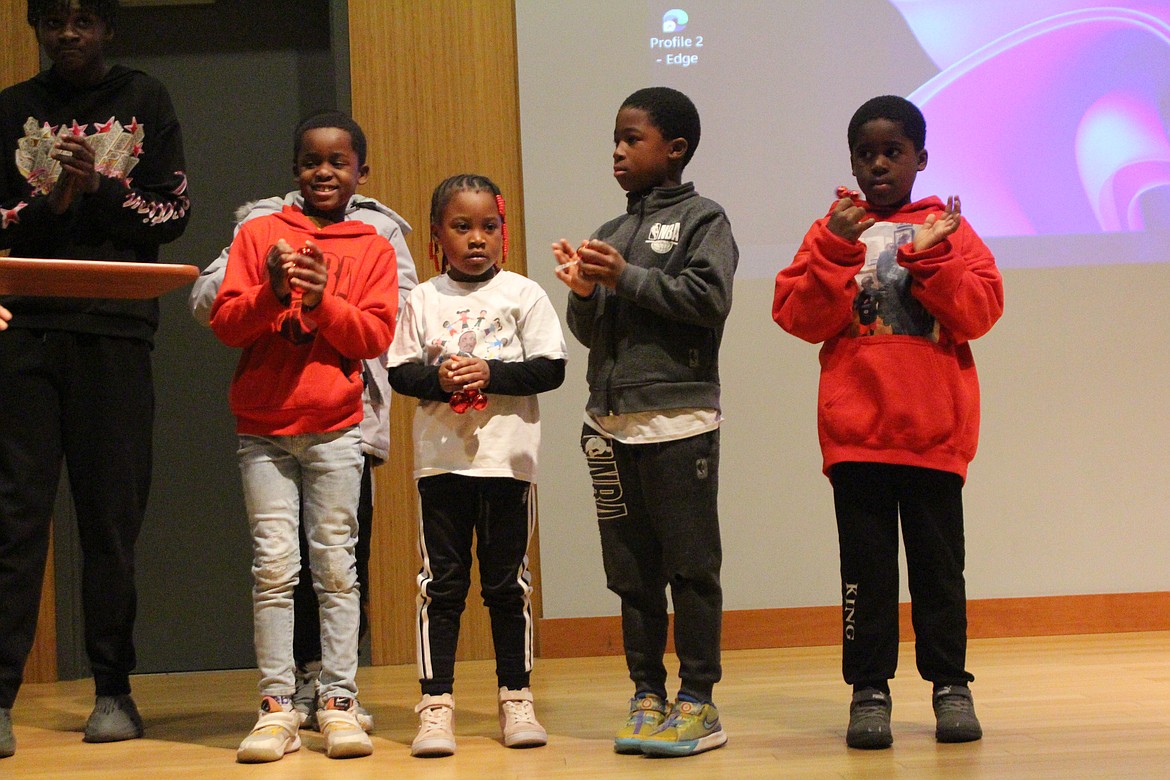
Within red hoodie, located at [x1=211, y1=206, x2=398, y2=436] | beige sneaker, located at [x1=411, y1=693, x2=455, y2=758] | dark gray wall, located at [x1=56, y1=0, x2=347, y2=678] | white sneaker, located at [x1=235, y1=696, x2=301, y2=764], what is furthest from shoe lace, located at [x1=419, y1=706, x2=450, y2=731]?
dark gray wall, located at [x1=56, y1=0, x2=347, y2=678]

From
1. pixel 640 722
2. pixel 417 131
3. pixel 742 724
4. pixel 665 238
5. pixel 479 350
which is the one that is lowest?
pixel 742 724

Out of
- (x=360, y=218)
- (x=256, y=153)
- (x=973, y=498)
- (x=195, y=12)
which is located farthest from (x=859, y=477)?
(x=195, y=12)

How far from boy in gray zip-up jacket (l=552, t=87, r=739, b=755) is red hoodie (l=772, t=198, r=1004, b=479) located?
0.19m

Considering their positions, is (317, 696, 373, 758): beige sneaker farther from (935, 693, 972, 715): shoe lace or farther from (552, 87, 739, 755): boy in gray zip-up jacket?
(935, 693, 972, 715): shoe lace

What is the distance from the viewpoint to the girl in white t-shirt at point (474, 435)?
2.22m

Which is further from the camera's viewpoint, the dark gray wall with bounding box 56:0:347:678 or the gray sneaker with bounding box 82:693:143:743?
the dark gray wall with bounding box 56:0:347:678

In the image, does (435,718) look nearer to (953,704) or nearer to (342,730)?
(342,730)

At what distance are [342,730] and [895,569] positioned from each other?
1.12m

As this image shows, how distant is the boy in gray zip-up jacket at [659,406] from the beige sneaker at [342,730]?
49 cm

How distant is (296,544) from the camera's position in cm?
222

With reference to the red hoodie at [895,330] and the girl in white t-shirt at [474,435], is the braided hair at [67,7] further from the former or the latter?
the red hoodie at [895,330]

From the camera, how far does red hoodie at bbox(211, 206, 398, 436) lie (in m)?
2.16

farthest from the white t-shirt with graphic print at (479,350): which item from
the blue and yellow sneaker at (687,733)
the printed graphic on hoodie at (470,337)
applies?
the blue and yellow sneaker at (687,733)

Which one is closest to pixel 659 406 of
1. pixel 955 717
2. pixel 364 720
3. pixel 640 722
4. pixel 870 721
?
pixel 640 722
